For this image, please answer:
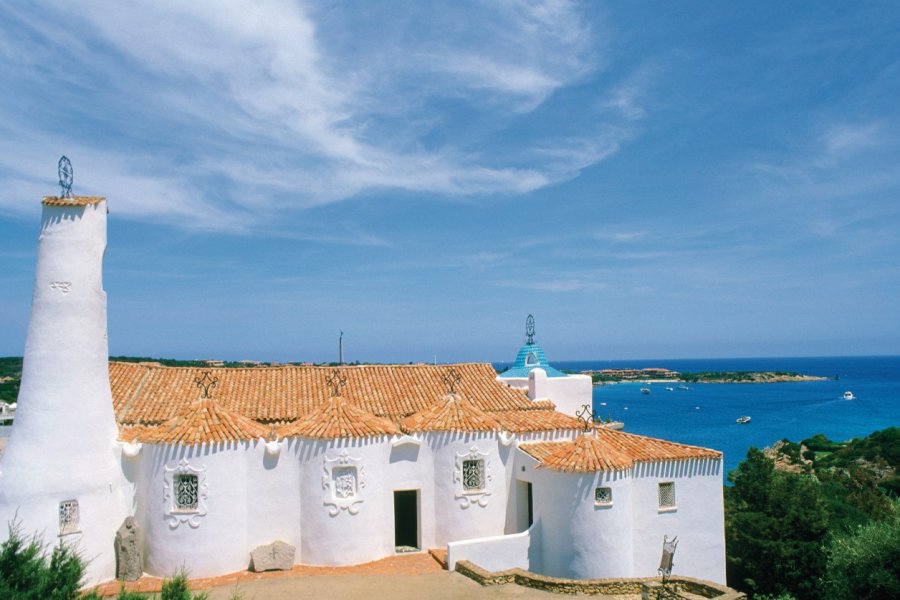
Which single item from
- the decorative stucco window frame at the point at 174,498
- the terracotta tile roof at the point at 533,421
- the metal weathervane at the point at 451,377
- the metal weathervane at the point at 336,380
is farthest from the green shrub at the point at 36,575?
the metal weathervane at the point at 451,377

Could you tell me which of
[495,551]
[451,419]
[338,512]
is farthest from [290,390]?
[495,551]

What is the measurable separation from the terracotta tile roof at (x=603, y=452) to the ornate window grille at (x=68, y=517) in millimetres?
12357

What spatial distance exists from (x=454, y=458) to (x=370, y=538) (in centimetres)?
335

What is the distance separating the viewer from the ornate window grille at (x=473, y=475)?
19906 mm

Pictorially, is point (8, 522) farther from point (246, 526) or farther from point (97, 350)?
point (246, 526)

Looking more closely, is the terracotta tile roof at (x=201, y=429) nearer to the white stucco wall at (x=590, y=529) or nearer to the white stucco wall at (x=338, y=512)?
the white stucco wall at (x=338, y=512)

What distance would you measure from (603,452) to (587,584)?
359cm

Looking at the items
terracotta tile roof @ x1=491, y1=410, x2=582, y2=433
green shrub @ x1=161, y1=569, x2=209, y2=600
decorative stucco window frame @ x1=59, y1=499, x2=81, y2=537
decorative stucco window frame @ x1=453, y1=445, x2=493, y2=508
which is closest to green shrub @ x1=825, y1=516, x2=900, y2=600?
terracotta tile roof @ x1=491, y1=410, x2=582, y2=433

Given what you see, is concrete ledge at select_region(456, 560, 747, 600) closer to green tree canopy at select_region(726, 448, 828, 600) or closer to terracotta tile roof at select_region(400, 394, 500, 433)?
terracotta tile roof at select_region(400, 394, 500, 433)

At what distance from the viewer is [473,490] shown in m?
19.8

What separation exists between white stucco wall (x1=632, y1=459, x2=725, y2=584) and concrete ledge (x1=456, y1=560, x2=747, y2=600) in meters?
1.86

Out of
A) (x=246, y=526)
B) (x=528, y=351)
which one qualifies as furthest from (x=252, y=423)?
(x=528, y=351)

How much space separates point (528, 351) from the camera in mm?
28891

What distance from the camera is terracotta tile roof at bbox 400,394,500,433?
19.8 metres
